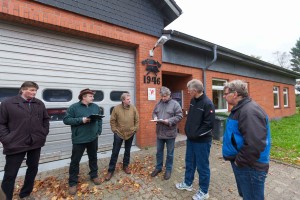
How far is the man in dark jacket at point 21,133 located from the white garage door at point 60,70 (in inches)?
57.2

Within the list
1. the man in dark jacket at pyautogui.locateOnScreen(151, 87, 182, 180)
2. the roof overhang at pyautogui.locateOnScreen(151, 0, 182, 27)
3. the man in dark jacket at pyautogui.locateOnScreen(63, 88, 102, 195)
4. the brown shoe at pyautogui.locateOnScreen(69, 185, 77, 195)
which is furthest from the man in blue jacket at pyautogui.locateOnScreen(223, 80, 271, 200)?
the roof overhang at pyautogui.locateOnScreen(151, 0, 182, 27)

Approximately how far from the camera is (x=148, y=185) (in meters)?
3.20

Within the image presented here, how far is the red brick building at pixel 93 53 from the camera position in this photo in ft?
12.2

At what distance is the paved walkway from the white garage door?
92 cm

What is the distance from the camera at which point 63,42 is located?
431 centimetres

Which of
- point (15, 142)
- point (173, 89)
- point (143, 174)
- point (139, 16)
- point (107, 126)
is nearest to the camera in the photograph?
point (15, 142)

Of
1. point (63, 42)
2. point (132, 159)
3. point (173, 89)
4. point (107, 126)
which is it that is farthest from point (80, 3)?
point (173, 89)

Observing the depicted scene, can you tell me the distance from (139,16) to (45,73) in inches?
126

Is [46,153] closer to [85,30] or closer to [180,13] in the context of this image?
[85,30]

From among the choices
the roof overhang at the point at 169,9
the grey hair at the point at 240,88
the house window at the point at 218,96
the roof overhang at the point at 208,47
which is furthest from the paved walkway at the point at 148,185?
the roof overhang at the point at 169,9

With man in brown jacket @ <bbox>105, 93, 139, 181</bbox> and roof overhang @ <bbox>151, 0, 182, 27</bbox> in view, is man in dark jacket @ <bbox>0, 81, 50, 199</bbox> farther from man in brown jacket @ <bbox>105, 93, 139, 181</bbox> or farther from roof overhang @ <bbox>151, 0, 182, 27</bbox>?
roof overhang @ <bbox>151, 0, 182, 27</bbox>

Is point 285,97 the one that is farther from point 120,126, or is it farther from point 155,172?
point 120,126

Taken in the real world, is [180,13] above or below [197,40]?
above

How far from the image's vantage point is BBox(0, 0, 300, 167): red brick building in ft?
12.2
